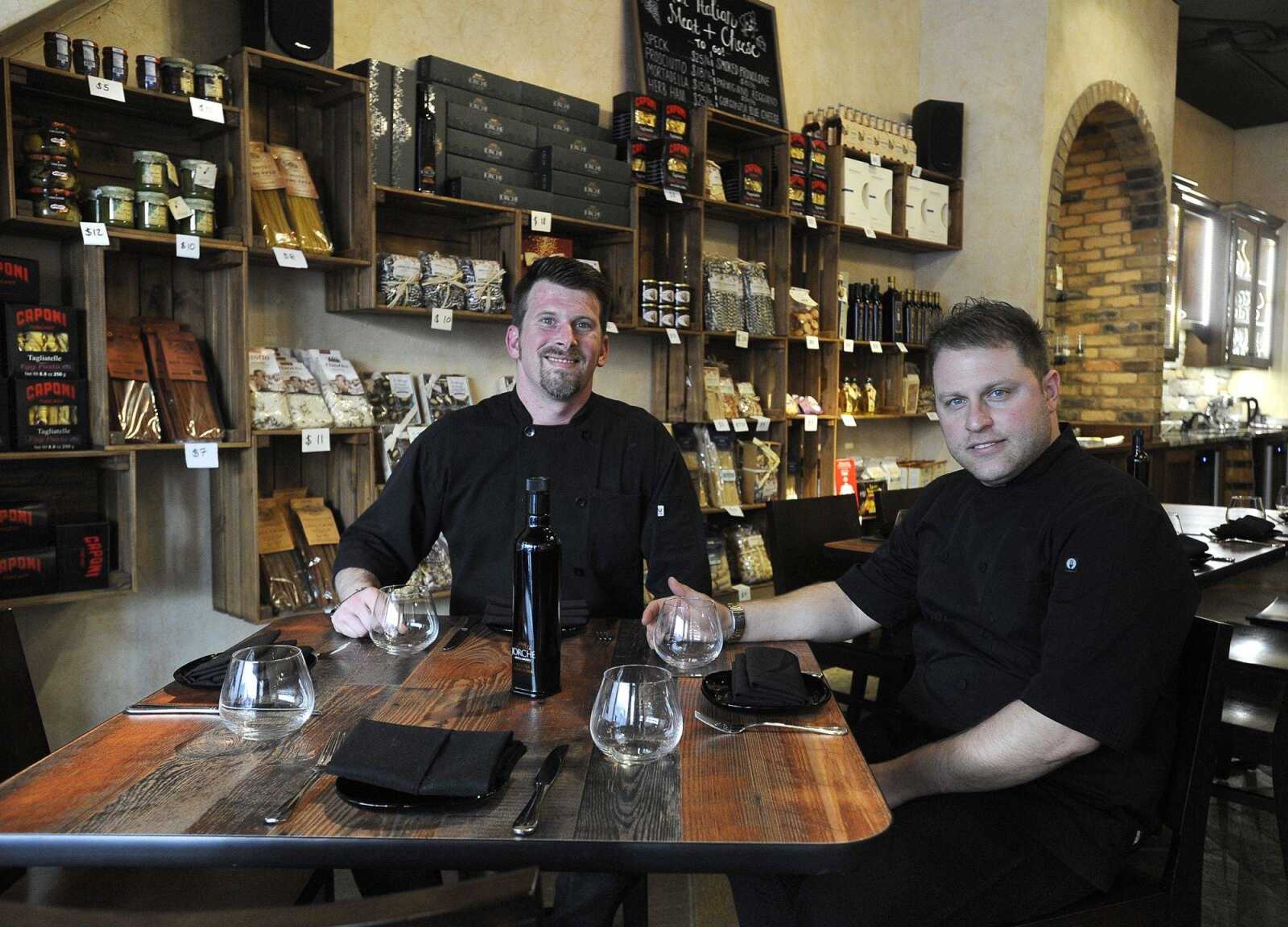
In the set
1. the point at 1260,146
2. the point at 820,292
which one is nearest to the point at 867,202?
the point at 820,292

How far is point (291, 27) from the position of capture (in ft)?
9.39

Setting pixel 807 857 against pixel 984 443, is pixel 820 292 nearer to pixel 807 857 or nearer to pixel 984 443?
Answer: pixel 984 443

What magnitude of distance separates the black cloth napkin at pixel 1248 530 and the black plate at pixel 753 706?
241cm

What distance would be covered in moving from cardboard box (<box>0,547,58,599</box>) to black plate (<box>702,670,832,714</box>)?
186 centimetres

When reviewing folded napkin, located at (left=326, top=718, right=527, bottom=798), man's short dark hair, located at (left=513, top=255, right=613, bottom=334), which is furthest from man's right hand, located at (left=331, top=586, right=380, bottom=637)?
man's short dark hair, located at (left=513, top=255, right=613, bottom=334)

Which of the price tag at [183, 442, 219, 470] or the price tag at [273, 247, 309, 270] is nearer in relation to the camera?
the price tag at [183, 442, 219, 470]

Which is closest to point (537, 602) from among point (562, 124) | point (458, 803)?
point (458, 803)

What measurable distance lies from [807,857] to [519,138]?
3.03 m

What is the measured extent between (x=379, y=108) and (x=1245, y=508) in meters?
3.36

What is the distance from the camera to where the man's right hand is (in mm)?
1730

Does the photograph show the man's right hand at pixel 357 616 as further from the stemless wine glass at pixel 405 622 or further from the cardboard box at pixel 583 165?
the cardboard box at pixel 583 165

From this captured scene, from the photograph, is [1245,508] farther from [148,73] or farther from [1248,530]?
[148,73]

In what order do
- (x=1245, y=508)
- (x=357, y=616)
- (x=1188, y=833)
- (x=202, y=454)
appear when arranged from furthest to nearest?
(x=1245, y=508), (x=202, y=454), (x=357, y=616), (x=1188, y=833)

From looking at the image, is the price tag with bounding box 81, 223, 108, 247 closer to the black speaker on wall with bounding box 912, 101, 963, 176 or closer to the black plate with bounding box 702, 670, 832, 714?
the black plate with bounding box 702, 670, 832, 714
